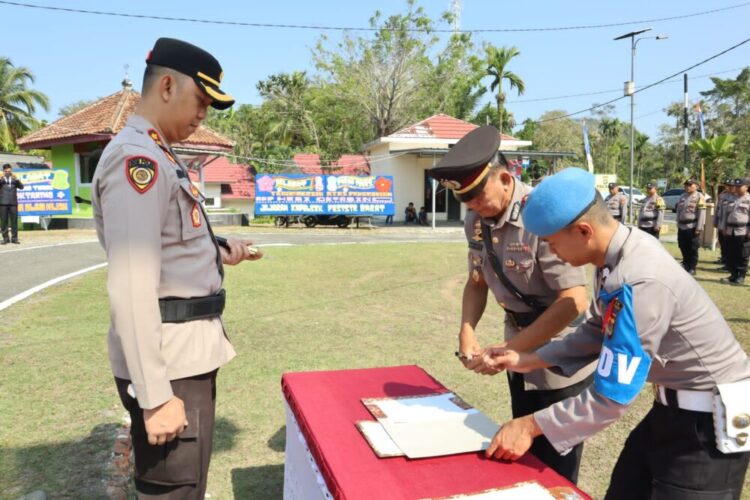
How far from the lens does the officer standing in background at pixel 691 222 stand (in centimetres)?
1039

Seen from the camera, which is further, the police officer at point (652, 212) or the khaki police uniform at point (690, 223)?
the police officer at point (652, 212)

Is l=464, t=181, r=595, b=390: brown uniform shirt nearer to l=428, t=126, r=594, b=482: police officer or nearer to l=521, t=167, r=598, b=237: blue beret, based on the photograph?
l=428, t=126, r=594, b=482: police officer

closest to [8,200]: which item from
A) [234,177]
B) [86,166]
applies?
[86,166]

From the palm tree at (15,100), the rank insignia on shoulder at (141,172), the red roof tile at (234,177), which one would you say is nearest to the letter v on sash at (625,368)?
the rank insignia on shoulder at (141,172)

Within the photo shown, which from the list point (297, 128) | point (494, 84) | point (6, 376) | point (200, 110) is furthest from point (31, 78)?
point (200, 110)

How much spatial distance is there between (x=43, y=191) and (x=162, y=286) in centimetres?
1867

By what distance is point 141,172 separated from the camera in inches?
63.5

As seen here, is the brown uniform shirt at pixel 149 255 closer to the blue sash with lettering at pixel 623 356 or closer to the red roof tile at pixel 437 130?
the blue sash with lettering at pixel 623 356

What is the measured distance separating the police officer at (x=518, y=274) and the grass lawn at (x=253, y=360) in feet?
3.29

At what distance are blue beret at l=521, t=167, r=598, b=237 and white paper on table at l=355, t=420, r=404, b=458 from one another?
0.77 m

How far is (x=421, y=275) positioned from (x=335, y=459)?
27.2ft

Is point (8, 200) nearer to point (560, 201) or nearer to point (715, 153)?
point (560, 201)

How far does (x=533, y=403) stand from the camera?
7.86 ft

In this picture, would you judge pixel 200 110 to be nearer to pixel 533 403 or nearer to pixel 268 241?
pixel 533 403
